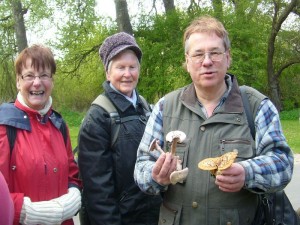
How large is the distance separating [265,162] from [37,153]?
1334mm

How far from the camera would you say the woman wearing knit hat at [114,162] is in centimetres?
286

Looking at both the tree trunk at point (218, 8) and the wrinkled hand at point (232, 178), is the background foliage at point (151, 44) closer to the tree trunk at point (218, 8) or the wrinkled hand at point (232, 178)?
the tree trunk at point (218, 8)

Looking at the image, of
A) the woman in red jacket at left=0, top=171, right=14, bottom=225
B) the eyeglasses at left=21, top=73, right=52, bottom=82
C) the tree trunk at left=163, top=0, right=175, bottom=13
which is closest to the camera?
the woman in red jacket at left=0, top=171, right=14, bottom=225

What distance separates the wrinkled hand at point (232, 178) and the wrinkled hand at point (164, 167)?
236 mm

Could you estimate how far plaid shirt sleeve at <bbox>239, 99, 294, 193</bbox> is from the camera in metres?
2.22

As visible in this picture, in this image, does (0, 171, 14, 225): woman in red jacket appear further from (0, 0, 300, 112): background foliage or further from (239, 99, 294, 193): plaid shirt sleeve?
(0, 0, 300, 112): background foliage

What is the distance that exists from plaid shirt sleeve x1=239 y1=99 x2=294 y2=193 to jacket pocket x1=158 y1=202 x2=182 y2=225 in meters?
0.43

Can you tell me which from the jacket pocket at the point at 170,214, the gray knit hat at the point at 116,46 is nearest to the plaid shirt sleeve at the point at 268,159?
the jacket pocket at the point at 170,214

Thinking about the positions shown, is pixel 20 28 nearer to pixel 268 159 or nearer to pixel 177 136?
pixel 177 136

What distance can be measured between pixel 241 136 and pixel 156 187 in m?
0.54

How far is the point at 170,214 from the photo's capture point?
2449mm

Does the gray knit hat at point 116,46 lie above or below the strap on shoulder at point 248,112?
above

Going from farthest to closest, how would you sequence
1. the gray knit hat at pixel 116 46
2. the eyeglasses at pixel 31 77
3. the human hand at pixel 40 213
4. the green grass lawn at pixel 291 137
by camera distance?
the green grass lawn at pixel 291 137, the gray knit hat at pixel 116 46, the eyeglasses at pixel 31 77, the human hand at pixel 40 213

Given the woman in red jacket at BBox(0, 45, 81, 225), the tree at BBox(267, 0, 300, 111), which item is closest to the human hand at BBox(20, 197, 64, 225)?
the woman in red jacket at BBox(0, 45, 81, 225)
